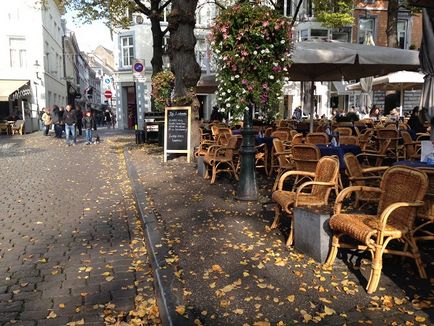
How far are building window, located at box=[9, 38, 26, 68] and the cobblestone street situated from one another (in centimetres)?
2632

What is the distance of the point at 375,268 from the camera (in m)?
3.57

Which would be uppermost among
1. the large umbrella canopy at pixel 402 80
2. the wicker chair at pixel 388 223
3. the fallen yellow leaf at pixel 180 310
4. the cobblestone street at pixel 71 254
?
the large umbrella canopy at pixel 402 80

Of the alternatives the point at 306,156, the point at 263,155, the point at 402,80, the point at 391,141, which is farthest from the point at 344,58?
the point at 402,80

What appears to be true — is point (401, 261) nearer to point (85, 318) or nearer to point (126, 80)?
point (85, 318)

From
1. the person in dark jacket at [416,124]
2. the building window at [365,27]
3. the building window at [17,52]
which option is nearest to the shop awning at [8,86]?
the building window at [17,52]

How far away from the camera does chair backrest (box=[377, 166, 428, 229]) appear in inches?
147

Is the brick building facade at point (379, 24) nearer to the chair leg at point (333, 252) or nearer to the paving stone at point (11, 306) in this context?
the chair leg at point (333, 252)

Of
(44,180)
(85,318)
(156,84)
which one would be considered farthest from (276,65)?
(156,84)

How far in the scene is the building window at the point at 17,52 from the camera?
32.9m

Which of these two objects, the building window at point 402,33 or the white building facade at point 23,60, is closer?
the white building facade at point 23,60

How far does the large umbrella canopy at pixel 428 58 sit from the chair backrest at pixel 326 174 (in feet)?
5.57

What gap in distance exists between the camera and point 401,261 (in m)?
4.22

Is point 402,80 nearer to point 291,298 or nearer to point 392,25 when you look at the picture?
point 392,25

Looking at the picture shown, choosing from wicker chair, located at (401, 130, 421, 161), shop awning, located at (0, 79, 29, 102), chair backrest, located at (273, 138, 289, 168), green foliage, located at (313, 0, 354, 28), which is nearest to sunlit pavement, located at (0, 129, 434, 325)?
chair backrest, located at (273, 138, 289, 168)
